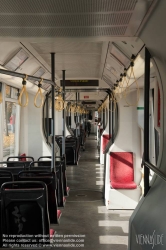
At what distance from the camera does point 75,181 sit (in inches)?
349

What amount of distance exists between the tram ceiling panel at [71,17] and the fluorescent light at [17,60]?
275 cm

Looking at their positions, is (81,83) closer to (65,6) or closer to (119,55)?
(119,55)

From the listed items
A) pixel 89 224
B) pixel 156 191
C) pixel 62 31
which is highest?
pixel 62 31

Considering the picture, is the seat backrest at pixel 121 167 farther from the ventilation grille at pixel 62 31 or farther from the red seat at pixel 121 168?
the ventilation grille at pixel 62 31

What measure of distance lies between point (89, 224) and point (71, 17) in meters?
4.10

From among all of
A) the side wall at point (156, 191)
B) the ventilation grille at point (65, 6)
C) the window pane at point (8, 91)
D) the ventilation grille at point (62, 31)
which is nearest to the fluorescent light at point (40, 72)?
the window pane at point (8, 91)

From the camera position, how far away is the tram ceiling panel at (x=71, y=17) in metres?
1.68

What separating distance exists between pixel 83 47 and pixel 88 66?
1.78 metres

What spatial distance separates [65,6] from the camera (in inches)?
67.7

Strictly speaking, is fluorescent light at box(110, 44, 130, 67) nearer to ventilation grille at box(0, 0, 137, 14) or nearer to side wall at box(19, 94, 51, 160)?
ventilation grille at box(0, 0, 137, 14)

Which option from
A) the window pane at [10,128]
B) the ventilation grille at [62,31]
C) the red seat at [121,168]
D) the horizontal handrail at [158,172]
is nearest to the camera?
the horizontal handrail at [158,172]

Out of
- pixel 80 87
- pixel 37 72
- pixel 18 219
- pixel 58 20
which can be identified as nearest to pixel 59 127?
pixel 80 87

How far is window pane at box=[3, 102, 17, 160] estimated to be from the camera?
7613 millimetres

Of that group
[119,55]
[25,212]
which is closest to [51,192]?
[25,212]
